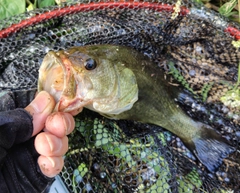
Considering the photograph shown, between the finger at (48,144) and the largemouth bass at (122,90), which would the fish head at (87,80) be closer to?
the largemouth bass at (122,90)

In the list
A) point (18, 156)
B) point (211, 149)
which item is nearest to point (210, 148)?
point (211, 149)

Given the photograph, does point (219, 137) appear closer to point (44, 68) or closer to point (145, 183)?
point (145, 183)

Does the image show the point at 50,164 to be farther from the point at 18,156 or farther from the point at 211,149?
the point at 211,149

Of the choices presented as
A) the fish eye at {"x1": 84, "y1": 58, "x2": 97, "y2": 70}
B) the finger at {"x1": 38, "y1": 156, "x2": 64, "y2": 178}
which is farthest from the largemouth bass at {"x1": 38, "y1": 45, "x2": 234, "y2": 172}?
the finger at {"x1": 38, "y1": 156, "x2": 64, "y2": 178}

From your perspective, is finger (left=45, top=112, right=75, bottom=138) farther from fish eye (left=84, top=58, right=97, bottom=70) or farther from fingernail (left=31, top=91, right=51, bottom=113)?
fish eye (left=84, top=58, right=97, bottom=70)

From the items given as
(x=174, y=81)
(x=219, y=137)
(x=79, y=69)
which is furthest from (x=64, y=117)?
(x=219, y=137)

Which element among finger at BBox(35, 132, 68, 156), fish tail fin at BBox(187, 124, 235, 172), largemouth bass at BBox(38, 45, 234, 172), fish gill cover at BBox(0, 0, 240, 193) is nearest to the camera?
finger at BBox(35, 132, 68, 156)

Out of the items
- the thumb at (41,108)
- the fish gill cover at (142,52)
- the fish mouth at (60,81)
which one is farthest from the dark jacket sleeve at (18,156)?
the fish gill cover at (142,52)
